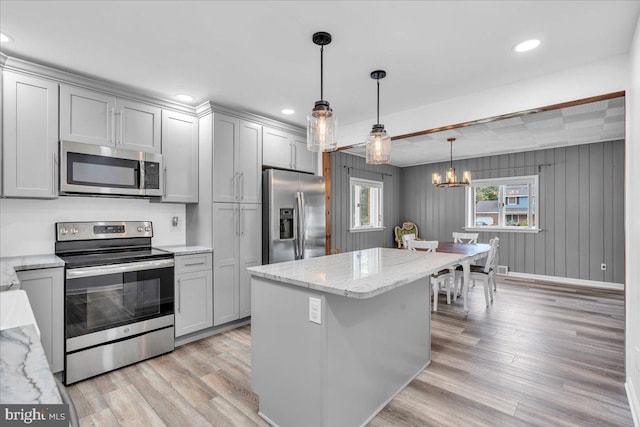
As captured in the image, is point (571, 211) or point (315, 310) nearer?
point (315, 310)

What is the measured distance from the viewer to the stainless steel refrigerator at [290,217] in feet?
12.1

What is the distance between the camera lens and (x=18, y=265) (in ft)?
7.26

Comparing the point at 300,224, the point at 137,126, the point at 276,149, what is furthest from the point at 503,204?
the point at 137,126

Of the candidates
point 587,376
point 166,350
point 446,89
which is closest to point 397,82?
point 446,89

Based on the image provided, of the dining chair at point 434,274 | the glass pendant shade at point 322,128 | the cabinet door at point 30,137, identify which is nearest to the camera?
the glass pendant shade at point 322,128

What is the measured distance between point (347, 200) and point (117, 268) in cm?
435

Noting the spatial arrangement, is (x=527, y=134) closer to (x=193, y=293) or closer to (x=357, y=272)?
(x=357, y=272)

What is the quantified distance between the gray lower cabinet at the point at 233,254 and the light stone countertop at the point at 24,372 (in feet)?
8.18

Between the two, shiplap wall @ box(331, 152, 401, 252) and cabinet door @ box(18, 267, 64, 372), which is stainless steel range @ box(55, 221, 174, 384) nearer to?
cabinet door @ box(18, 267, 64, 372)

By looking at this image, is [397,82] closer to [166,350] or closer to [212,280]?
[212,280]

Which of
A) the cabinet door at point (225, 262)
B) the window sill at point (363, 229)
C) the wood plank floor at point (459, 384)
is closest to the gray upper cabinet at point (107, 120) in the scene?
the cabinet door at point (225, 262)

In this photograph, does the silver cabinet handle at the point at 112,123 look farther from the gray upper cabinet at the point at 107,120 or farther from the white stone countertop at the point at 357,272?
the white stone countertop at the point at 357,272

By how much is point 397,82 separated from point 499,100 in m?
0.97

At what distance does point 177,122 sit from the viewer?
11.1 feet
